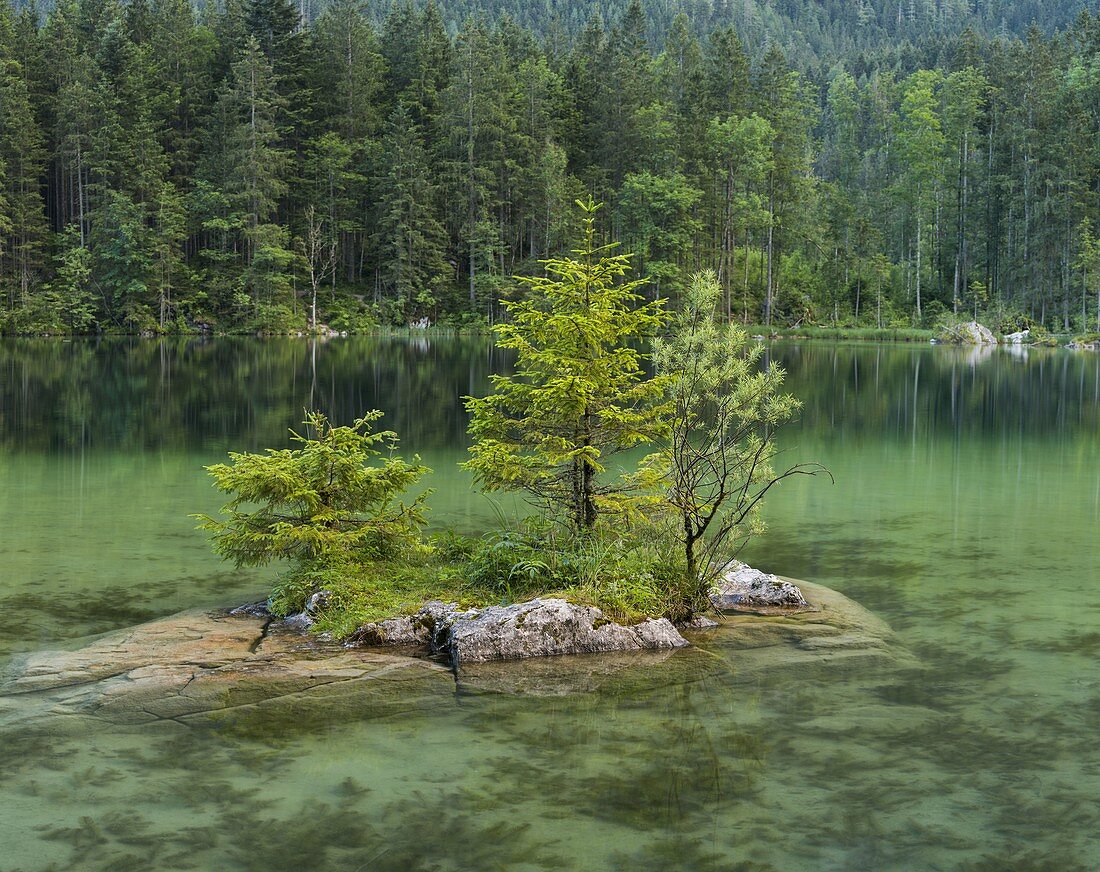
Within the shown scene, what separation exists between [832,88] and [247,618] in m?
135

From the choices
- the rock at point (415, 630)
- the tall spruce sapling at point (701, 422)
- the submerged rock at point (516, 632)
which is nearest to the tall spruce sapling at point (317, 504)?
the rock at point (415, 630)

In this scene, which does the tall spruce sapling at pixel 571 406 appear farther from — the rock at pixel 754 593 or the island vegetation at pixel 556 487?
the rock at pixel 754 593

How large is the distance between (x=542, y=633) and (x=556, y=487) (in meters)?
2.38

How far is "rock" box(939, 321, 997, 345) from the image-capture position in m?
76.8

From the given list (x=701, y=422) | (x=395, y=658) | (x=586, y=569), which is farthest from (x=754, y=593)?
(x=395, y=658)

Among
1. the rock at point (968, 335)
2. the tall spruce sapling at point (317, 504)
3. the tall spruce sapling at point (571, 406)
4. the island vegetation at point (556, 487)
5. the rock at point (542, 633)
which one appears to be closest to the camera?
the rock at point (542, 633)

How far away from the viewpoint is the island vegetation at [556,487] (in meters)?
10.6

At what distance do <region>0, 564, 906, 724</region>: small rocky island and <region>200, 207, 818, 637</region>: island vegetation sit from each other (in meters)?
0.44

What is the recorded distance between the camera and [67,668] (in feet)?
29.4

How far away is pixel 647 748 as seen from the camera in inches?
301

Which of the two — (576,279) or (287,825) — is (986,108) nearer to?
(576,279)

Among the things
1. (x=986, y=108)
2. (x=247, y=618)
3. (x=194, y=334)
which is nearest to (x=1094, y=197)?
(x=986, y=108)

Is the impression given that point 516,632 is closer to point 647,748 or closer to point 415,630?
point 415,630

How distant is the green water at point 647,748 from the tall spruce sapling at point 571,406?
2.65 meters
